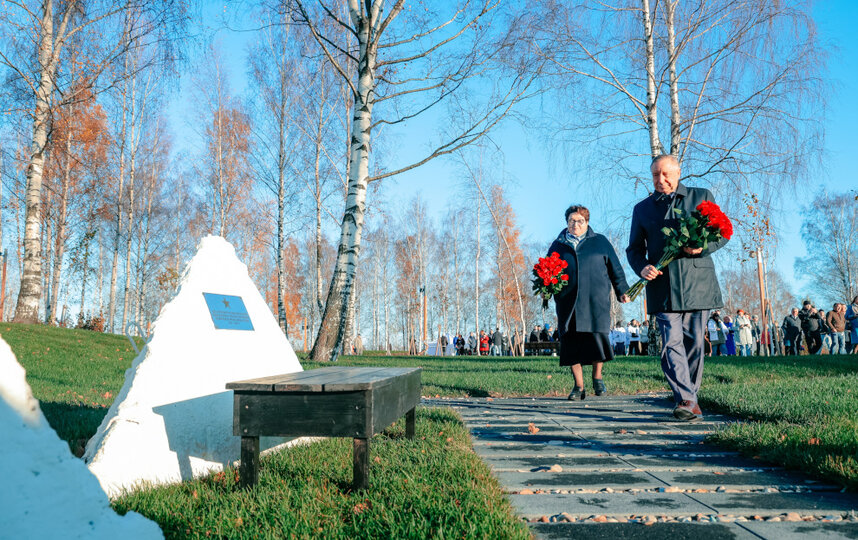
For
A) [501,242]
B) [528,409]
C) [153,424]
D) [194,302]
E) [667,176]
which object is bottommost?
[528,409]

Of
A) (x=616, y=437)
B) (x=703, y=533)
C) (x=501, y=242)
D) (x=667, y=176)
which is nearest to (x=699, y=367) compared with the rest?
(x=616, y=437)

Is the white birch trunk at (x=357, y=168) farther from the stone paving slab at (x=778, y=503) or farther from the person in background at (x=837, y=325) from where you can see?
the person in background at (x=837, y=325)

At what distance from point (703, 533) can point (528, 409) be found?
394 centimetres

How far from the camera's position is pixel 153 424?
3.16m

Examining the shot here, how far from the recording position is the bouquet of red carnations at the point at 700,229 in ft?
15.0

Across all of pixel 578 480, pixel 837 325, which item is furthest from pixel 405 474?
pixel 837 325

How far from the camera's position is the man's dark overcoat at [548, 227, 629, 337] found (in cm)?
646

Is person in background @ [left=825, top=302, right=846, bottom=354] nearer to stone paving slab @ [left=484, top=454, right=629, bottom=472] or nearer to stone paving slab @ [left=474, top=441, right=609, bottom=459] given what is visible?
stone paving slab @ [left=474, top=441, right=609, bottom=459]

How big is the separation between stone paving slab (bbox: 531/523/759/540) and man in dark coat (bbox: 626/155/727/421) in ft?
8.95

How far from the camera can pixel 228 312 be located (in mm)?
4035

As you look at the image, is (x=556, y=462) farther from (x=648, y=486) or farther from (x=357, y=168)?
(x=357, y=168)

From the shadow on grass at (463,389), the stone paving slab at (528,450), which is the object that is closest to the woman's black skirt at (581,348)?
the shadow on grass at (463,389)

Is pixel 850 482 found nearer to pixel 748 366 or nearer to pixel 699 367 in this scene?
pixel 699 367

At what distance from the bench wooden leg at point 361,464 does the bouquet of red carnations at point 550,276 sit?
4.02m
